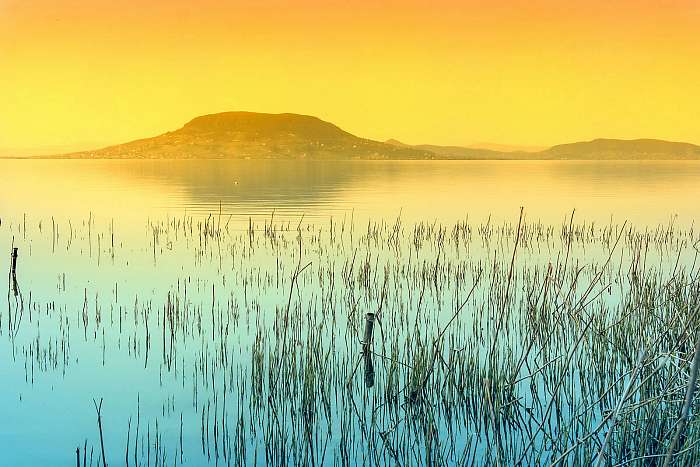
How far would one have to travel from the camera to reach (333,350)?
9.62m

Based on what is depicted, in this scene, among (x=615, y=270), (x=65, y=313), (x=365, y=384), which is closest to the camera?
(x=365, y=384)

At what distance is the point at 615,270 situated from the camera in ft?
62.3

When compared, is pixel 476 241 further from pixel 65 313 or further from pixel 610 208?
pixel 610 208

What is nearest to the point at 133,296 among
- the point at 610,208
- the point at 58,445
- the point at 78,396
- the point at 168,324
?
the point at 168,324

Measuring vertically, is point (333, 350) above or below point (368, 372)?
above

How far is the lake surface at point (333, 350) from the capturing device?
7.84 meters

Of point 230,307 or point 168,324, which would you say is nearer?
point 168,324

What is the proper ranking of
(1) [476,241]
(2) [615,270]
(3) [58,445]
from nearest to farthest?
(3) [58,445] < (2) [615,270] < (1) [476,241]

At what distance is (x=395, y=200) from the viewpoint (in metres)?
47.5

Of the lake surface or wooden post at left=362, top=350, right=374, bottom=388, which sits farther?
wooden post at left=362, top=350, right=374, bottom=388

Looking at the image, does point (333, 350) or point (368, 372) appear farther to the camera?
point (368, 372)

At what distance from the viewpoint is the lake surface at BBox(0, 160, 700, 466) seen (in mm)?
7844

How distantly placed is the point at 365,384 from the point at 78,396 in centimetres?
337

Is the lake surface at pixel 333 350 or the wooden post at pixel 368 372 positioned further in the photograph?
the wooden post at pixel 368 372
